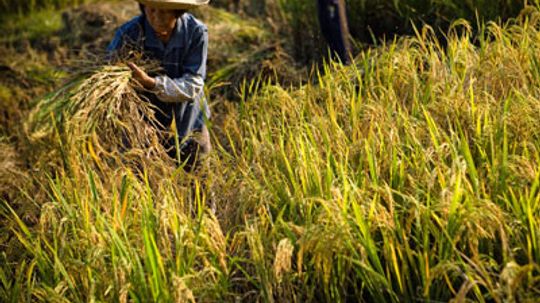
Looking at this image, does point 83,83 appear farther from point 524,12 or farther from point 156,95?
point 524,12

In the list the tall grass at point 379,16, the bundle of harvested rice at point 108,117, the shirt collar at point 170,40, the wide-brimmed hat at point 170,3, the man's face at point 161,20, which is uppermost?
the wide-brimmed hat at point 170,3

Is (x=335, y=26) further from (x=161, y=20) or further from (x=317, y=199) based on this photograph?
(x=317, y=199)

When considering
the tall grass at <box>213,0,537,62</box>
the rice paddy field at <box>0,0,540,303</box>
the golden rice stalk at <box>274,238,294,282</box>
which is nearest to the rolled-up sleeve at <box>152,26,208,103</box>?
the rice paddy field at <box>0,0,540,303</box>

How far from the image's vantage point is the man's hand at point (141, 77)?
129 inches

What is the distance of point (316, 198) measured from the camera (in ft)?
8.21

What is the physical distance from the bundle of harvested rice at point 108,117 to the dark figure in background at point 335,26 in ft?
4.62

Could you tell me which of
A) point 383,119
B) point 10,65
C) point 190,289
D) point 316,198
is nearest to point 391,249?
point 316,198

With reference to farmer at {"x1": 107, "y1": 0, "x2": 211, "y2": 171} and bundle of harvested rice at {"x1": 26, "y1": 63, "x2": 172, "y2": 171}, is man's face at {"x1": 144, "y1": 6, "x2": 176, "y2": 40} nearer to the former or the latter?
farmer at {"x1": 107, "y1": 0, "x2": 211, "y2": 171}

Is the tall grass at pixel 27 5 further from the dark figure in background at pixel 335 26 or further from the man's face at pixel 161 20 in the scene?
the man's face at pixel 161 20

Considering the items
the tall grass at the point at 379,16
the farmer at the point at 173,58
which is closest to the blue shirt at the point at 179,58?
the farmer at the point at 173,58

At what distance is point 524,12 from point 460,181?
187 centimetres

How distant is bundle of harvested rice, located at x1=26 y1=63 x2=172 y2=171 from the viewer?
3.14m

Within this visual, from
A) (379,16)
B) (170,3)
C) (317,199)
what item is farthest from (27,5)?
(317,199)

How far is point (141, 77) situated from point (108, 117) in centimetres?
22
